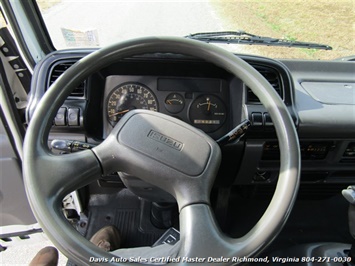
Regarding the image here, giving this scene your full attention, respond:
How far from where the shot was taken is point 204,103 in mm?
1373

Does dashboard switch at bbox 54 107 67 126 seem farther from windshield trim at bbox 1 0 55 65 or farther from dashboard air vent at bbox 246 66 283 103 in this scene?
dashboard air vent at bbox 246 66 283 103

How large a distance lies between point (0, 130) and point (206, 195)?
4.07 ft

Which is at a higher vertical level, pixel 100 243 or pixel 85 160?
pixel 85 160

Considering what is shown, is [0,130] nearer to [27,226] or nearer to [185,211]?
[27,226]

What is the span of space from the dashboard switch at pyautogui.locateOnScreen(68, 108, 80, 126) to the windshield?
1.44 ft

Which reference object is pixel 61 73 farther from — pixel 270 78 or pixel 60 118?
pixel 270 78

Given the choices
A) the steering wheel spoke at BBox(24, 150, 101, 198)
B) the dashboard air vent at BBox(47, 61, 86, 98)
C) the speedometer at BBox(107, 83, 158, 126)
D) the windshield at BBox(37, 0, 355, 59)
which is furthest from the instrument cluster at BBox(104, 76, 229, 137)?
the steering wheel spoke at BBox(24, 150, 101, 198)

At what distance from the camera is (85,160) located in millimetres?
851

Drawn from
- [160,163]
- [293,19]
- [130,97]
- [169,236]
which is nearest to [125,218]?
[169,236]

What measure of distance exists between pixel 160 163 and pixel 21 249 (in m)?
1.67

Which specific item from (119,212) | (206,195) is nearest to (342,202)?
(119,212)

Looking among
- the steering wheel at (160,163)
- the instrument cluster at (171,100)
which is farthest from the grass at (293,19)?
the steering wheel at (160,163)

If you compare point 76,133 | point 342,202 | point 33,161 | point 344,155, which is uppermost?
point 33,161

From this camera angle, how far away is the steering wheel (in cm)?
72
